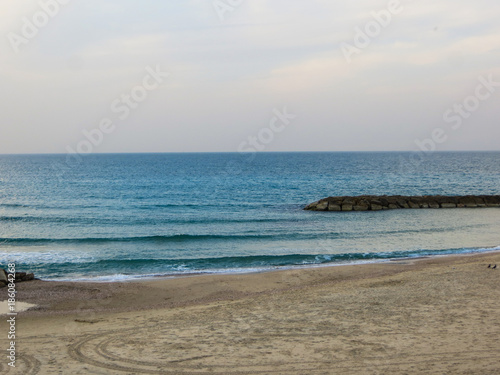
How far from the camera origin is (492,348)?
8.96 metres

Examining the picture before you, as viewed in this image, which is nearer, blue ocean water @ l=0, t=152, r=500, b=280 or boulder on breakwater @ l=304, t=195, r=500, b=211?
blue ocean water @ l=0, t=152, r=500, b=280

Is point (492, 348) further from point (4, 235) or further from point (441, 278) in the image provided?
point (4, 235)

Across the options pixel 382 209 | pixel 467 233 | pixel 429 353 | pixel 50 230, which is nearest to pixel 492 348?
pixel 429 353

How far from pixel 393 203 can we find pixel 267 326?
33.0 metres

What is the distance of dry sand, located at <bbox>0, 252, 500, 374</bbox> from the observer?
8648 mm

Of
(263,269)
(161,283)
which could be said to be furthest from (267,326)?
(263,269)

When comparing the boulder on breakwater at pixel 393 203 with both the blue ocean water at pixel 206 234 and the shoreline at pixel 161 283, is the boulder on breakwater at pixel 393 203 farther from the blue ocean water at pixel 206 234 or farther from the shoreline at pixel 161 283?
the shoreline at pixel 161 283

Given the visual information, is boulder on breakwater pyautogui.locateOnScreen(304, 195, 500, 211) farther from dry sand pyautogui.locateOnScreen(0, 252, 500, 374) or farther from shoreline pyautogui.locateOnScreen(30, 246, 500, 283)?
dry sand pyautogui.locateOnScreen(0, 252, 500, 374)

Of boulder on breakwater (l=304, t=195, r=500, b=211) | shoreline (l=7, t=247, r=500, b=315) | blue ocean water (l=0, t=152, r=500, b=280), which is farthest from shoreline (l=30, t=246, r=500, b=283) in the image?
boulder on breakwater (l=304, t=195, r=500, b=211)

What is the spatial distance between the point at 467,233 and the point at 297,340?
2242 cm

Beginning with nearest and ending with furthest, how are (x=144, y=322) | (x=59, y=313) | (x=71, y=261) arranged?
1. (x=144, y=322)
2. (x=59, y=313)
3. (x=71, y=261)

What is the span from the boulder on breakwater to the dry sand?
22.3 meters

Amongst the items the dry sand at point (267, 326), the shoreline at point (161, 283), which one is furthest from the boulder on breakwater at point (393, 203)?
the dry sand at point (267, 326)

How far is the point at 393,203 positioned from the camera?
136 ft
